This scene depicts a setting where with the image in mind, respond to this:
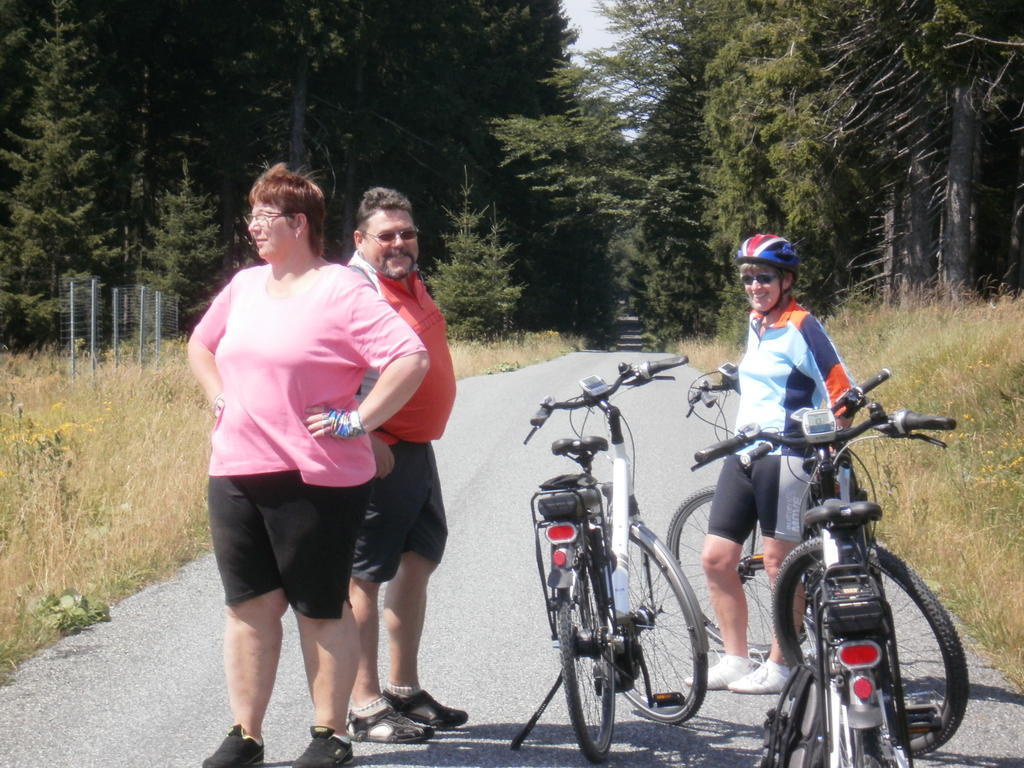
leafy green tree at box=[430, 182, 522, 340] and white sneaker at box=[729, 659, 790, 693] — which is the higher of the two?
leafy green tree at box=[430, 182, 522, 340]

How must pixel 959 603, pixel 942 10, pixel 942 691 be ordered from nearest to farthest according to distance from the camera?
pixel 942 691 → pixel 959 603 → pixel 942 10

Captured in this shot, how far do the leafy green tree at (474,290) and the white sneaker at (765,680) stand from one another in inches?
1255

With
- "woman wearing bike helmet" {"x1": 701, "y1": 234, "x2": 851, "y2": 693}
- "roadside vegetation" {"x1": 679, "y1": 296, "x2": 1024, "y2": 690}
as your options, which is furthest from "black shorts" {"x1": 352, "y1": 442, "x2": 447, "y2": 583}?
"roadside vegetation" {"x1": 679, "y1": 296, "x2": 1024, "y2": 690}

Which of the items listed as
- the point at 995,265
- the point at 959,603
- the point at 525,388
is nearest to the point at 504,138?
the point at 995,265

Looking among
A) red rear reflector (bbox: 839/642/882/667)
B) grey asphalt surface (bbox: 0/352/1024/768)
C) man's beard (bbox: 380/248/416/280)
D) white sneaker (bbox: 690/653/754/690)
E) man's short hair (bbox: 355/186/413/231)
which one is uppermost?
man's short hair (bbox: 355/186/413/231)

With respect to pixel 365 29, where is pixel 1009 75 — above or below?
below

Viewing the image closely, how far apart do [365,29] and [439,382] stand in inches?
1405

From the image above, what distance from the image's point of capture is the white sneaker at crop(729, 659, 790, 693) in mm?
5020

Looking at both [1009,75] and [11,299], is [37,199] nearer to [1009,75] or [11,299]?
[11,299]

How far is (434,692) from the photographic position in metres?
5.19

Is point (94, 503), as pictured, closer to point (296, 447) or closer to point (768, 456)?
point (296, 447)

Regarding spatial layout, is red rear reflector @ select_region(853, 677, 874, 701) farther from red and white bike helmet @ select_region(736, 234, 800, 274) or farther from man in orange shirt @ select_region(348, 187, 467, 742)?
red and white bike helmet @ select_region(736, 234, 800, 274)

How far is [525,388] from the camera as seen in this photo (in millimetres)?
20266

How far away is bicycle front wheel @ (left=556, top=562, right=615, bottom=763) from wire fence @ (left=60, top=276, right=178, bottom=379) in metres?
13.3
